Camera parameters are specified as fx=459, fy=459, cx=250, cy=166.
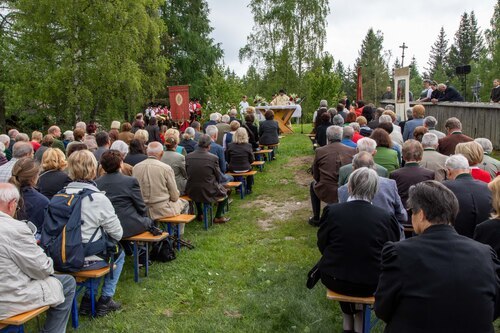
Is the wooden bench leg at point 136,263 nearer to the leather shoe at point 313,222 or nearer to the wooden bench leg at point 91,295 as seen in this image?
the wooden bench leg at point 91,295

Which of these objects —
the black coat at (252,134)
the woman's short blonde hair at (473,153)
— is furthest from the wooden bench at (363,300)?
the black coat at (252,134)

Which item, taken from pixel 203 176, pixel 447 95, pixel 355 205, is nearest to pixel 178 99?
pixel 447 95

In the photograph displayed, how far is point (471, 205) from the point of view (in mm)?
4148

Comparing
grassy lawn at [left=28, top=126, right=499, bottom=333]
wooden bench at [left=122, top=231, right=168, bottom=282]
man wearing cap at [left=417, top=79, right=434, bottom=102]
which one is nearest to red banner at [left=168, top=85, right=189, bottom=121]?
man wearing cap at [left=417, top=79, right=434, bottom=102]

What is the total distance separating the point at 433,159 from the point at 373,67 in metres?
55.8

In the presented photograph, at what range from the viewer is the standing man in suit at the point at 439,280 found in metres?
2.33

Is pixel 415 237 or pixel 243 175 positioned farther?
pixel 243 175

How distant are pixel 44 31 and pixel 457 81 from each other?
53240 mm

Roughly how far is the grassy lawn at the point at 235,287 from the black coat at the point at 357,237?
100cm

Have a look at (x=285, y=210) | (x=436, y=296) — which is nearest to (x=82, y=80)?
(x=285, y=210)

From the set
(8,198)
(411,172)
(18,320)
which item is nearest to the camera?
(18,320)

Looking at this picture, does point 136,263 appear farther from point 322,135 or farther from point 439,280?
point 322,135

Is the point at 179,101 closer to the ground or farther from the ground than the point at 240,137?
farther from the ground

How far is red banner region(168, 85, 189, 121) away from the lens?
17234mm
